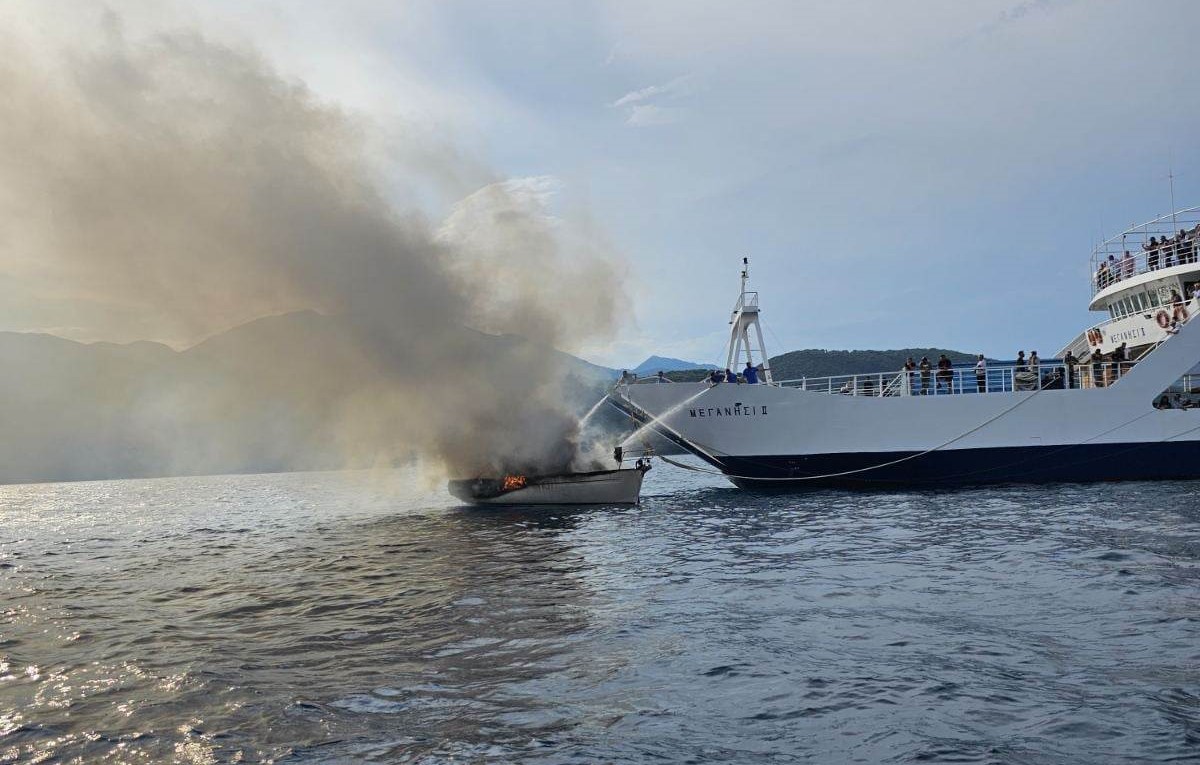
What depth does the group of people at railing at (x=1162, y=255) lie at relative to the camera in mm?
41500

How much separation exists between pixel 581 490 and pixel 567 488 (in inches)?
28.9

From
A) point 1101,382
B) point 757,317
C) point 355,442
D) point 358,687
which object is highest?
point 757,317

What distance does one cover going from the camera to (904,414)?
124 feet

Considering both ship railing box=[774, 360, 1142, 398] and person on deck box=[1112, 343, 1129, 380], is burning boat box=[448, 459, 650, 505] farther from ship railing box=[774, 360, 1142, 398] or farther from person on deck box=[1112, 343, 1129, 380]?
person on deck box=[1112, 343, 1129, 380]

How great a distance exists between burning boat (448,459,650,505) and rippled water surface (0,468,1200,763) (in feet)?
43.2

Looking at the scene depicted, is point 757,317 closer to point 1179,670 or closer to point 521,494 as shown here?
point 521,494

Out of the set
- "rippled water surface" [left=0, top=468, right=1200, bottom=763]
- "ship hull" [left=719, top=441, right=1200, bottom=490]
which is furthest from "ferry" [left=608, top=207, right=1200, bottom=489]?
"rippled water surface" [left=0, top=468, right=1200, bottom=763]

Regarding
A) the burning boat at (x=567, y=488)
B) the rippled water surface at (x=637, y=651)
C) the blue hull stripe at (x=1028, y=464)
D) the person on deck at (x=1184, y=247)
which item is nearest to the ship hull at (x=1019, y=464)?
the blue hull stripe at (x=1028, y=464)

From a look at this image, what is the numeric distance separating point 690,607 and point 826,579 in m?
3.97

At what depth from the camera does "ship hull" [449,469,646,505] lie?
125 ft

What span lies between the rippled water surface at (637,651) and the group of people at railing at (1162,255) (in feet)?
78.3

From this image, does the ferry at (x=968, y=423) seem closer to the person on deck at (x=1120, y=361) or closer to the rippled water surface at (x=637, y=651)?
the person on deck at (x=1120, y=361)

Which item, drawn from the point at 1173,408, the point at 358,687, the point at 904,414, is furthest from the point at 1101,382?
the point at 358,687

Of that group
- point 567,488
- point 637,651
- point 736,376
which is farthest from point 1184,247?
point 637,651
